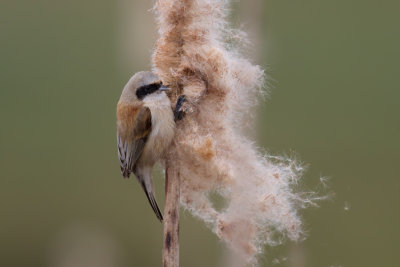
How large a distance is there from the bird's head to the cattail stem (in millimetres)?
348

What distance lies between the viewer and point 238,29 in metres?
2.71

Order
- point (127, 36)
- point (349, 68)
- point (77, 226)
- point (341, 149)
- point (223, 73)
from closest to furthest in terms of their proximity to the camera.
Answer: point (223, 73) < point (127, 36) < point (77, 226) < point (341, 149) < point (349, 68)

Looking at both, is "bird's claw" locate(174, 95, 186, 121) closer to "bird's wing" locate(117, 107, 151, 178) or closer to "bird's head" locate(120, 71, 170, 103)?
"bird's head" locate(120, 71, 170, 103)

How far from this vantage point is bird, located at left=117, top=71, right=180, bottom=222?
2.79m

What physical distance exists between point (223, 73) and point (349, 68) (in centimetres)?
345

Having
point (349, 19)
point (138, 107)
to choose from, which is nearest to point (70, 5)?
point (349, 19)

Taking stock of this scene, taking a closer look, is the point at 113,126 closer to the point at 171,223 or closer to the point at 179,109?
the point at 179,109

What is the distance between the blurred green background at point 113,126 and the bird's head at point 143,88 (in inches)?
55.1

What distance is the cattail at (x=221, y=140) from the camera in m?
2.55

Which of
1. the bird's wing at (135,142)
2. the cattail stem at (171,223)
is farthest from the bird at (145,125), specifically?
the cattail stem at (171,223)

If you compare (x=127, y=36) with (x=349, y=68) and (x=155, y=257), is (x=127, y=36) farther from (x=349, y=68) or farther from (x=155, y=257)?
(x=349, y=68)

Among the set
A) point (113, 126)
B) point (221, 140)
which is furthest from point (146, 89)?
point (113, 126)

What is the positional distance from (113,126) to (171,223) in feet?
11.1

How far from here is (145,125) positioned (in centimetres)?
300
